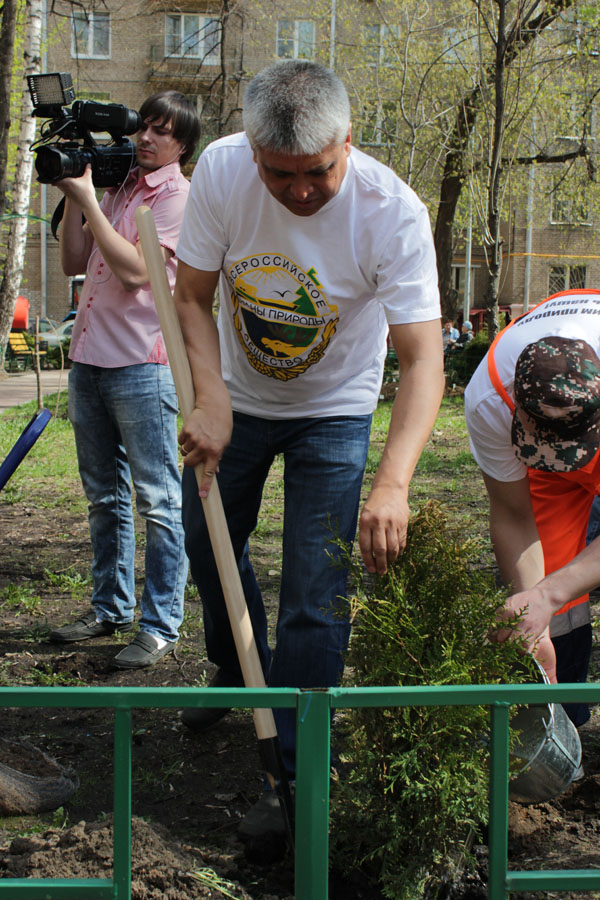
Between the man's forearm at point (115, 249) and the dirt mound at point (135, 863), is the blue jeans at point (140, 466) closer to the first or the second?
the man's forearm at point (115, 249)

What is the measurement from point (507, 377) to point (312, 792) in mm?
1305

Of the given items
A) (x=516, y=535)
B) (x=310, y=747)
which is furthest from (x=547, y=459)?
(x=310, y=747)

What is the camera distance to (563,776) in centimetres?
205

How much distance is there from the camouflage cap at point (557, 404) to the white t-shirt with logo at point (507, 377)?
15 cm

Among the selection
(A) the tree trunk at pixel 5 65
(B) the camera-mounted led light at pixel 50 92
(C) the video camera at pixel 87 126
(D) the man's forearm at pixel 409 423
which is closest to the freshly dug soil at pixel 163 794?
(D) the man's forearm at pixel 409 423

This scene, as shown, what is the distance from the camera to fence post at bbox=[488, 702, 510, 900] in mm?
1505

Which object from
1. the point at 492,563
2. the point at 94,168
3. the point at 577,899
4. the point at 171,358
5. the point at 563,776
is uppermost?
the point at 94,168

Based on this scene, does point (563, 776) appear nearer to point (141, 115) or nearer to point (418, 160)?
point (141, 115)

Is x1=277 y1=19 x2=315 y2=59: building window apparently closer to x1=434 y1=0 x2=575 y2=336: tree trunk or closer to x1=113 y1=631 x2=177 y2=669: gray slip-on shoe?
x1=434 y1=0 x2=575 y2=336: tree trunk

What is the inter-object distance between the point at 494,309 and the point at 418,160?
8.02m

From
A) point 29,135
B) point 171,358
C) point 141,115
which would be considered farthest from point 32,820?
point 29,135

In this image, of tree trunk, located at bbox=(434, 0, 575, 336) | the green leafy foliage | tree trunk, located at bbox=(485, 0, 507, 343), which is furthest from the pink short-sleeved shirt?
tree trunk, located at bbox=(434, 0, 575, 336)

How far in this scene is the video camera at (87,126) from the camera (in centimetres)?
322

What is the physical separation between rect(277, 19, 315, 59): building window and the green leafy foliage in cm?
1827
